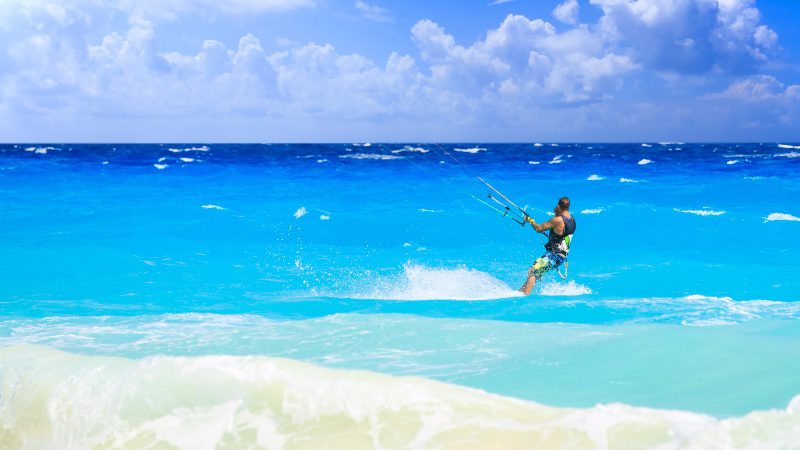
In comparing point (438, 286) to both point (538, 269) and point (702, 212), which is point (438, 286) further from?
point (702, 212)

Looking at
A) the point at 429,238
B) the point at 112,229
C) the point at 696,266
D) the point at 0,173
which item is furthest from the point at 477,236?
the point at 0,173

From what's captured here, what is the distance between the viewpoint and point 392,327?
25.0 ft

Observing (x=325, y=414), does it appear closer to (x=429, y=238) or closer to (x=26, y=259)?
(x=26, y=259)

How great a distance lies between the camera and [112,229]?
1955cm

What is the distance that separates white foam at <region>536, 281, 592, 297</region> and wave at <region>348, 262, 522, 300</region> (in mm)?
495

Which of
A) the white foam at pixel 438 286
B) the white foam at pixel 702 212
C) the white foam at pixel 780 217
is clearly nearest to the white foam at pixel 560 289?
the white foam at pixel 438 286

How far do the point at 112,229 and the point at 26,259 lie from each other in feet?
15.7

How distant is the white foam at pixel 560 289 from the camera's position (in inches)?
476

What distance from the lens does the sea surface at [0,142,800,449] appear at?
15.3 feet

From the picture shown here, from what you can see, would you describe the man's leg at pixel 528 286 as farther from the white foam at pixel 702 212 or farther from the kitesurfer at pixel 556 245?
the white foam at pixel 702 212

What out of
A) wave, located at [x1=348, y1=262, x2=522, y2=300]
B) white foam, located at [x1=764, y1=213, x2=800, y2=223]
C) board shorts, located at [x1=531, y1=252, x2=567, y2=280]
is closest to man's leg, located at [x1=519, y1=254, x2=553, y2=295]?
board shorts, located at [x1=531, y1=252, x2=567, y2=280]

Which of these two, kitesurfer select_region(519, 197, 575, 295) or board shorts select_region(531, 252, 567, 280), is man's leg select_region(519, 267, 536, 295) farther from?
board shorts select_region(531, 252, 567, 280)

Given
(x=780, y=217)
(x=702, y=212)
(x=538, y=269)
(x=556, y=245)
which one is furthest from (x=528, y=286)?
(x=702, y=212)

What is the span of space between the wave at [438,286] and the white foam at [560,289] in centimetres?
49
